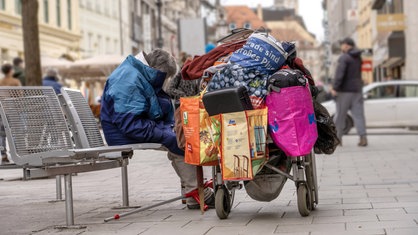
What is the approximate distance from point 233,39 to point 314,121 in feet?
3.74

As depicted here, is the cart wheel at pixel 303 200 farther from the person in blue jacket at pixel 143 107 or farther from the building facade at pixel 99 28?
the building facade at pixel 99 28

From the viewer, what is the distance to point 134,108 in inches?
333

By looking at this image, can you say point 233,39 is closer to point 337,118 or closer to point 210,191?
point 210,191

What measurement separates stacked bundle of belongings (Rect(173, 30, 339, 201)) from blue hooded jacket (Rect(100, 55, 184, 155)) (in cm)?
59

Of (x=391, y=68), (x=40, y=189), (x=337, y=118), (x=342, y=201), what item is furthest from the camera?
(x=391, y=68)

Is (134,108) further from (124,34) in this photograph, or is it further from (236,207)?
(124,34)

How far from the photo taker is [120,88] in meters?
8.45

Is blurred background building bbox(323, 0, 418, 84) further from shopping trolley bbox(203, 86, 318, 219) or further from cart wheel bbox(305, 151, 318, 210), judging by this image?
shopping trolley bbox(203, 86, 318, 219)

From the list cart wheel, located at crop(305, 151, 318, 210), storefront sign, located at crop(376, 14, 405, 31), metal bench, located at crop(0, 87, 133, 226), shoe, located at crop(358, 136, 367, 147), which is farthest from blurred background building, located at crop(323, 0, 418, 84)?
metal bench, located at crop(0, 87, 133, 226)

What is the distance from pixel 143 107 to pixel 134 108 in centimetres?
8

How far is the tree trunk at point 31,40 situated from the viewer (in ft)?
53.1

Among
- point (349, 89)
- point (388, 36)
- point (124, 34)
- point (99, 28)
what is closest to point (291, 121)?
point (349, 89)

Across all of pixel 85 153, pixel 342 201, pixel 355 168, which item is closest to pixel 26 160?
pixel 85 153

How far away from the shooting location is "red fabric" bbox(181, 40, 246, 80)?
802cm
